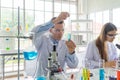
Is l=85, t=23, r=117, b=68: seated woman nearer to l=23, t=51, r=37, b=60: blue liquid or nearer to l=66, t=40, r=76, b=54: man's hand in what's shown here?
l=66, t=40, r=76, b=54: man's hand

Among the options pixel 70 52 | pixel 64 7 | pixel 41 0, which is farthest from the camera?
pixel 64 7

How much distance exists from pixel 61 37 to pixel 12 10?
3.97 metres

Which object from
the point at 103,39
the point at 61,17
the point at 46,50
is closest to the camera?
the point at 61,17

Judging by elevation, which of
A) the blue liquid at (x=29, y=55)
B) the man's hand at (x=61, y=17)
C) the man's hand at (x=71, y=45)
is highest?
the man's hand at (x=61, y=17)

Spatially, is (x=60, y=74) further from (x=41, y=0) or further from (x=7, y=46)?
(x=41, y=0)

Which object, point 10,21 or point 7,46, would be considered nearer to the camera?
point 7,46

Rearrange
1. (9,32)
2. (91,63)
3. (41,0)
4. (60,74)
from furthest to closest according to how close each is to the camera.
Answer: (41,0), (9,32), (91,63), (60,74)

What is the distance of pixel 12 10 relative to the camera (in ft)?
17.0

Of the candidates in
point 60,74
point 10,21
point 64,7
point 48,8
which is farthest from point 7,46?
point 64,7

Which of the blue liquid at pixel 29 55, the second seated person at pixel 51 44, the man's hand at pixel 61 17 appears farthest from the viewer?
the second seated person at pixel 51 44

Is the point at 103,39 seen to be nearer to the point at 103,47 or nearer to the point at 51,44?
the point at 103,47

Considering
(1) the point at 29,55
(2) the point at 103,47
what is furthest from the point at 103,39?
(1) the point at 29,55

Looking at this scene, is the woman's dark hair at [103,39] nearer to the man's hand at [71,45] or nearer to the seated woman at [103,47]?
the seated woman at [103,47]

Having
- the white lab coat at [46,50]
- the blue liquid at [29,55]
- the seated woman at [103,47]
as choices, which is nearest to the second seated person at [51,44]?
the white lab coat at [46,50]
